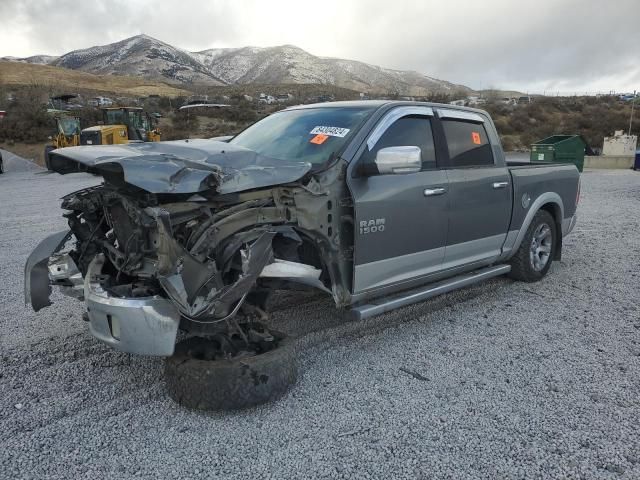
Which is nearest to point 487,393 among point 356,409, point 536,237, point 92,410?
point 356,409

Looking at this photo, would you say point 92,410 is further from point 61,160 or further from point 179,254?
point 61,160

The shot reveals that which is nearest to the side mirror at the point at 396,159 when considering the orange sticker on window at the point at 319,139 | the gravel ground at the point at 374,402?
the orange sticker on window at the point at 319,139

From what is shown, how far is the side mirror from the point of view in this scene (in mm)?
3578

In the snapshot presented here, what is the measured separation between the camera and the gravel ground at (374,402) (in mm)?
2697

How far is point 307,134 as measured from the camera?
4.13m

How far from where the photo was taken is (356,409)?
3209 mm

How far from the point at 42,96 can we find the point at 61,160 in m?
50.4

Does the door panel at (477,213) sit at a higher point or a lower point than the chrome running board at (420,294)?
higher

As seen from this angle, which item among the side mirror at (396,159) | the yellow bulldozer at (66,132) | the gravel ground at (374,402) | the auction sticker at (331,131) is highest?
the yellow bulldozer at (66,132)

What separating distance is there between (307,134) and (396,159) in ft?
2.89

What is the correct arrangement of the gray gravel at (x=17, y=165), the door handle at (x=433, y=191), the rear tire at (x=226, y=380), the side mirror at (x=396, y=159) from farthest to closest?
the gray gravel at (x=17, y=165) → the door handle at (x=433, y=191) → the side mirror at (x=396, y=159) → the rear tire at (x=226, y=380)

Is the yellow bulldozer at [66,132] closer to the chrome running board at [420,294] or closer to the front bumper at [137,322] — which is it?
the chrome running board at [420,294]

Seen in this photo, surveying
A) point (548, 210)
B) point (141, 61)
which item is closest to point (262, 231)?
point (548, 210)

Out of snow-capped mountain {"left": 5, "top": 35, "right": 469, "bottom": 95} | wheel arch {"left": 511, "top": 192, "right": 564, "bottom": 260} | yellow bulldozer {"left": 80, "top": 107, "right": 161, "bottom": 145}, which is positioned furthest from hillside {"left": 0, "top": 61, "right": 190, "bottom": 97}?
wheel arch {"left": 511, "top": 192, "right": 564, "bottom": 260}
